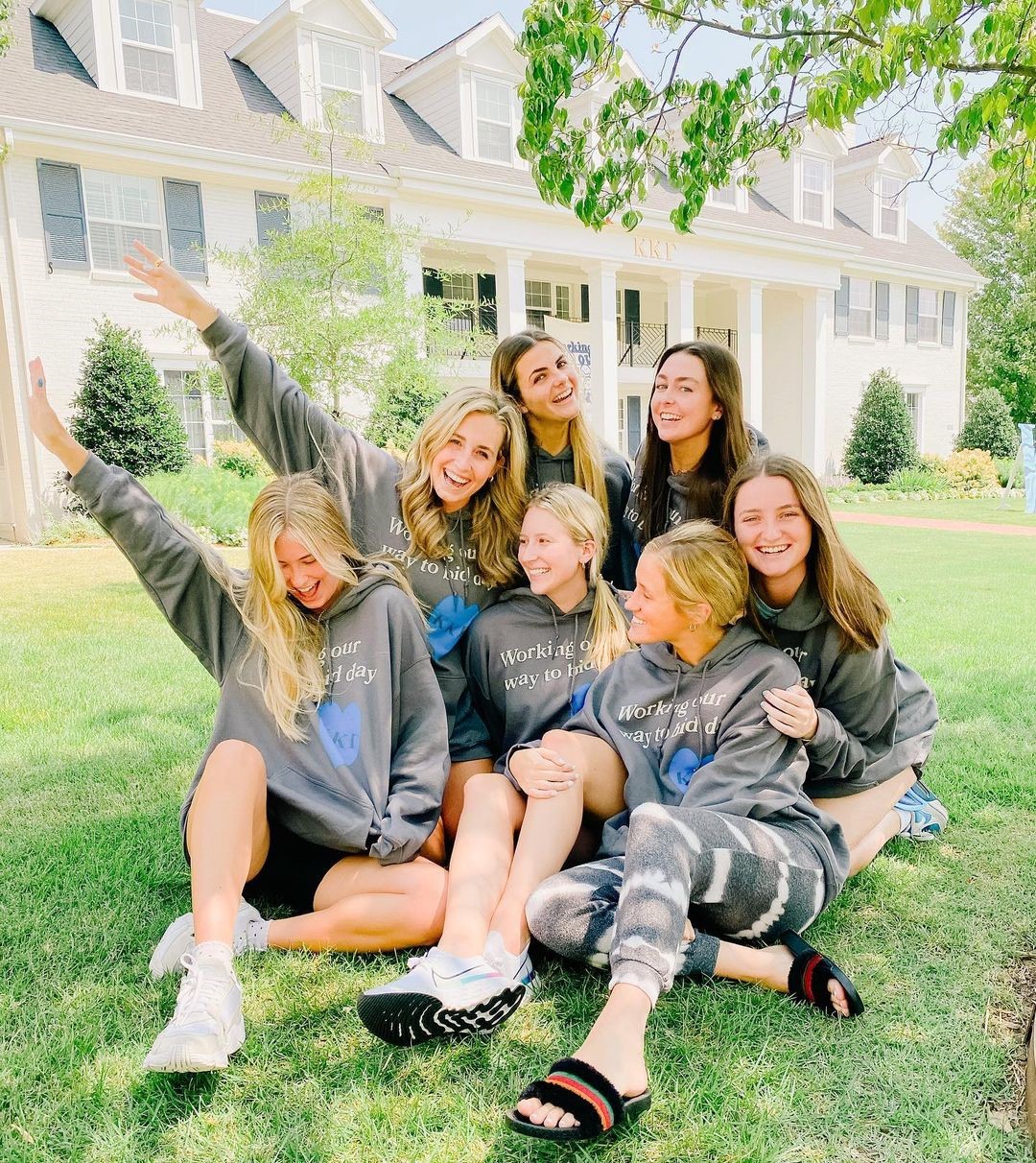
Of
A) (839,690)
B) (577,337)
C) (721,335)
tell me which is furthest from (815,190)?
(839,690)

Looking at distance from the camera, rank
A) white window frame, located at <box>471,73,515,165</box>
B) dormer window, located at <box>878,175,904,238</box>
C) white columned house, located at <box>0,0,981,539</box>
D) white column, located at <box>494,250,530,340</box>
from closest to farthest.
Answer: white columned house, located at <box>0,0,981,539</box> → white window frame, located at <box>471,73,515,165</box> → white column, located at <box>494,250,530,340</box> → dormer window, located at <box>878,175,904,238</box>

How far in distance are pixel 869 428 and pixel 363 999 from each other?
920 inches

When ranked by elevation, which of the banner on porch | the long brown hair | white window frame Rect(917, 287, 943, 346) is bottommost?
the long brown hair

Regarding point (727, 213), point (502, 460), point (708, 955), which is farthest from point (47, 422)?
point (727, 213)

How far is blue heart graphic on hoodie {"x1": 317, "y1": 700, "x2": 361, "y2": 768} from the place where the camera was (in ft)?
9.09

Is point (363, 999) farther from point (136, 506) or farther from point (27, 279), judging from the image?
point (27, 279)

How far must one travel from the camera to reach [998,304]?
34.1 m

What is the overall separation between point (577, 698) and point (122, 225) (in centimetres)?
1365

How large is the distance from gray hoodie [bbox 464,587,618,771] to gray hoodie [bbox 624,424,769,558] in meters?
→ 0.50

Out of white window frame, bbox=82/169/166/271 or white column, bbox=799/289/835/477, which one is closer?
white window frame, bbox=82/169/166/271

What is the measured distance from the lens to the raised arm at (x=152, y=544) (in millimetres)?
2666

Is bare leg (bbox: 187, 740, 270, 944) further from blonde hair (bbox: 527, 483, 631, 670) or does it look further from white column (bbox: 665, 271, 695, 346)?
white column (bbox: 665, 271, 695, 346)

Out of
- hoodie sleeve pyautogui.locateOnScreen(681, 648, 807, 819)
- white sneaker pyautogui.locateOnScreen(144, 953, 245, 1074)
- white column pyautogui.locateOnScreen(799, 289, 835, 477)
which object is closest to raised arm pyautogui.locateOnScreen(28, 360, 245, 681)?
white sneaker pyautogui.locateOnScreen(144, 953, 245, 1074)

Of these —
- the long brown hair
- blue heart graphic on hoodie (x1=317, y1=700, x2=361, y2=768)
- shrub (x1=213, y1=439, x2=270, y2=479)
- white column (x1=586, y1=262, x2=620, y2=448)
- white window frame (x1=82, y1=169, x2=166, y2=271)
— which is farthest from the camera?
white column (x1=586, y1=262, x2=620, y2=448)
